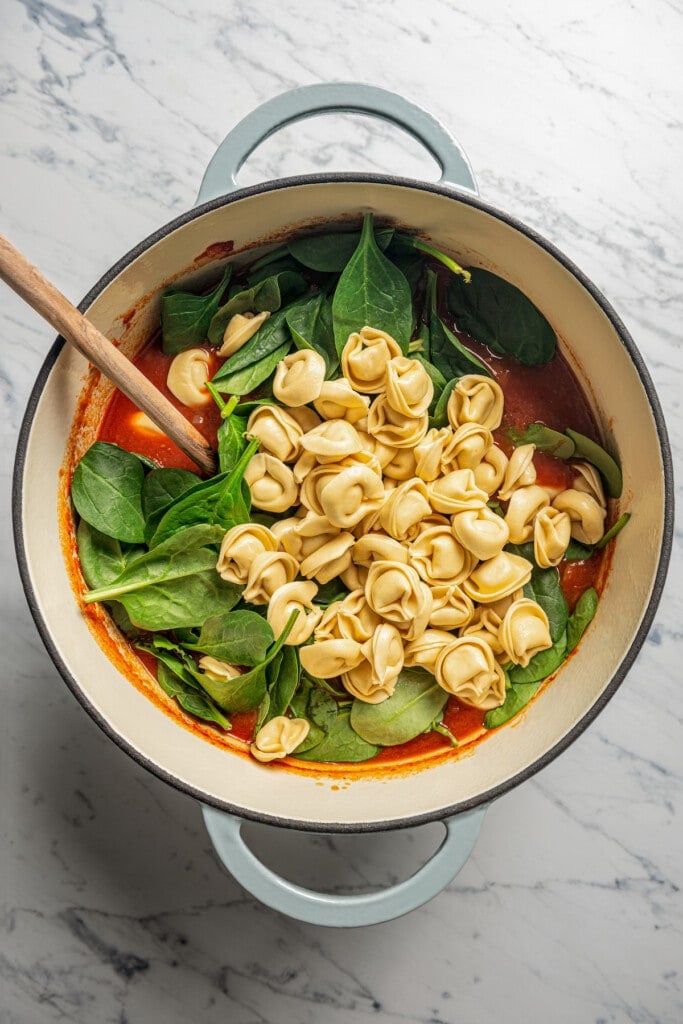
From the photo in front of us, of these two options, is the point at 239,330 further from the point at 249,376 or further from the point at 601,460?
the point at 601,460

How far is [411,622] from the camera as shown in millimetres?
1353

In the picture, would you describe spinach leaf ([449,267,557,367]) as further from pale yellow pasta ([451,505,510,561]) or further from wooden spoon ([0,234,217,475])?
wooden spoon ([0,234,217,475])

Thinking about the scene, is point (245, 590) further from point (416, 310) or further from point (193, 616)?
point (416, 310)

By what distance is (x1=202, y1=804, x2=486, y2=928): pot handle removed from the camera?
120cm

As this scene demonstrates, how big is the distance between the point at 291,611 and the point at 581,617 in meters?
0.46

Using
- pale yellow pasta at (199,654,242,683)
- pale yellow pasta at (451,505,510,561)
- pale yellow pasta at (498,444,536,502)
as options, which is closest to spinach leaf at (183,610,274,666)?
pale yellow pasta at (199,654,242,683)

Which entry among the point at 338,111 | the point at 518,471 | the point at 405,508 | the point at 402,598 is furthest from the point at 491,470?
the point at 338,111

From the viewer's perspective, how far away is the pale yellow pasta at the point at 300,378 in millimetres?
1341

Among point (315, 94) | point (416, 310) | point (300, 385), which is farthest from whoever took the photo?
point (416, 310)

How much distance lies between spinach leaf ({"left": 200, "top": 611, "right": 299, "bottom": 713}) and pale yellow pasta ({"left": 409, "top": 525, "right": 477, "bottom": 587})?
0.22 metres

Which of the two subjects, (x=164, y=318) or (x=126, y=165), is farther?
(x=126, y=165)

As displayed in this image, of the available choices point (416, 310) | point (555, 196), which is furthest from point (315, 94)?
point (555, 196)

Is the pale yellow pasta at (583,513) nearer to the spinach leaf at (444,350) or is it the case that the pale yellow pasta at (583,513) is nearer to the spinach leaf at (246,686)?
the spinach leaf at (444,350)

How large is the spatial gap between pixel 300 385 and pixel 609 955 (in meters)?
1.15
